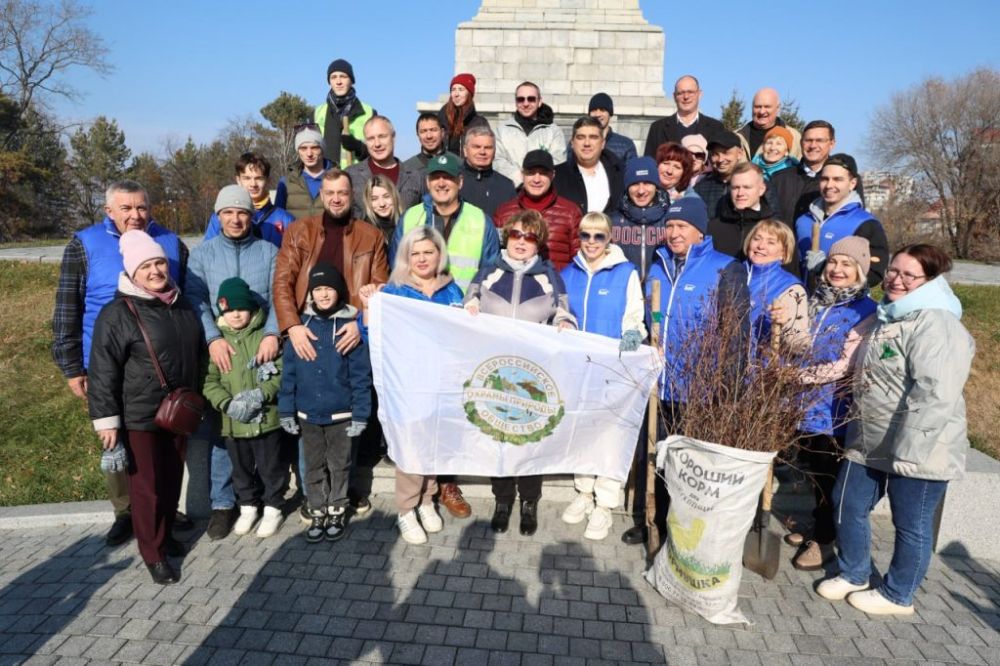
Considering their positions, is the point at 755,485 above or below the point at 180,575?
above

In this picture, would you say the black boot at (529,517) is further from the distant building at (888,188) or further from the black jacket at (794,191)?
the distant building at (888,188)

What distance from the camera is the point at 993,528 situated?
15.1 ft

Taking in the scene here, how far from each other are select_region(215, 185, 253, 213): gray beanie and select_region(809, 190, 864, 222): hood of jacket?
455 cm

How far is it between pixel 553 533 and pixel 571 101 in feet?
27.2

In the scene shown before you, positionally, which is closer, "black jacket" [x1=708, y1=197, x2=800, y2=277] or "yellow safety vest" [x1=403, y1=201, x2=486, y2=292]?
"yellow safety vest" [x1=403, y1=201, x2=486, y2=292]

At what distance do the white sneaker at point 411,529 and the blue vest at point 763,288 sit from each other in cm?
266

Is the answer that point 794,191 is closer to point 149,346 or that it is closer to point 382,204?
point 382,204

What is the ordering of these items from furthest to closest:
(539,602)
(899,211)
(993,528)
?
(899,211) < (993,528) < (539,602)

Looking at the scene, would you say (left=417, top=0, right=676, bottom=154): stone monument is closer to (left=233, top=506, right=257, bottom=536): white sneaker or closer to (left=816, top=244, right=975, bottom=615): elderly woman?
(left=233, top=506, right=257, bottom=536): white sneaker

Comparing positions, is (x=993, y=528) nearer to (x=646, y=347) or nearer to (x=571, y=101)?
(x=646, y=347)

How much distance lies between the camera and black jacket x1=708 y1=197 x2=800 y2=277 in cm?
498

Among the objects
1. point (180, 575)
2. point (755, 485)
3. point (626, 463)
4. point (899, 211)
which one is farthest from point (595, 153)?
point (899, 211)

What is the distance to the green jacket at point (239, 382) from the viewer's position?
14.5 feet

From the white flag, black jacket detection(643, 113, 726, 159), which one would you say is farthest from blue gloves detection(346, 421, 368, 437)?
black jacket detection(643, 113, 726, 159)
